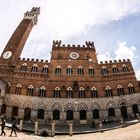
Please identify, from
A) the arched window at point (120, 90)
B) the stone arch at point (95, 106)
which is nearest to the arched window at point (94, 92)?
the stone arch at point (95, 106)

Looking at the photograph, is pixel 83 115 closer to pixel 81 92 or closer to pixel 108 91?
pixel 81 92

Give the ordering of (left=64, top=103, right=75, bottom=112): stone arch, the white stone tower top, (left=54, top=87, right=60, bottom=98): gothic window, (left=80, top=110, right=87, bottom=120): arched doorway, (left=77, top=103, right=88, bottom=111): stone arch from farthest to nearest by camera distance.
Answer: the white stone tower top → (left=54, top=87, right=60, bottom=98): gothic window → (left=77, top=103, right=88, bottom=111): stone arch → (left=64, top=103, right=75, bottom=112): stone arch → (left=80, top=110, right=87, bottom=120): arched doorway

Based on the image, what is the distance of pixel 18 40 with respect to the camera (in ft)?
139

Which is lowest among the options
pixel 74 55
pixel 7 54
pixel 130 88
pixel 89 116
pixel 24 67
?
pixel 89 116

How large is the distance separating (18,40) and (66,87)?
14704mm

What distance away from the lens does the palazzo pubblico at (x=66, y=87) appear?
116ft

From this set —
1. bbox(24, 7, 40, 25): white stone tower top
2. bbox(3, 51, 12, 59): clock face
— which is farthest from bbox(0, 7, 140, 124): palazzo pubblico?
bbox(24, 7, 40, 25): white stone tower top

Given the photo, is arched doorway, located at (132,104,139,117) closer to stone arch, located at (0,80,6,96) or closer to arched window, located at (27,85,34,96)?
arched window, located at (27,85,34,96)

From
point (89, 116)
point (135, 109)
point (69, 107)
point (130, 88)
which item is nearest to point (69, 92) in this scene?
point (69, 107)

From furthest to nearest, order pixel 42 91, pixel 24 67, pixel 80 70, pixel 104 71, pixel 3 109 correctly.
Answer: pixel 80 70 < pixel 104 71 < pixel 24 67 < pixel 42 91 < pixel 3 109

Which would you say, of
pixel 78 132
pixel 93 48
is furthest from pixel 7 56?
pixel 78 132

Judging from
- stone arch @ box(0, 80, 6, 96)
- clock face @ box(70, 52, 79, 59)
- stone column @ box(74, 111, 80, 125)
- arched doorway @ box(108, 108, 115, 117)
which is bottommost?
stone column @ box(74, 111, 80, 125)

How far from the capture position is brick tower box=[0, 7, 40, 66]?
39.3 metres

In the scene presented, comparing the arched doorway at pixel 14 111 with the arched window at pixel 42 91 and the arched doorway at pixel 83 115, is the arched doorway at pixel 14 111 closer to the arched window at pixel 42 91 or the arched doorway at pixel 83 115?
the arched window at pixel 42 91
